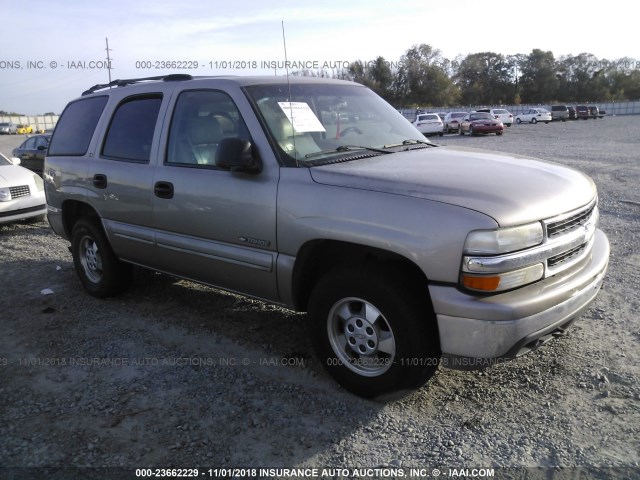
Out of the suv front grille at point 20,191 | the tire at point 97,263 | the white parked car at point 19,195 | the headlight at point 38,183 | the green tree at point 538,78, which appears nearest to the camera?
the tire at point 97,263

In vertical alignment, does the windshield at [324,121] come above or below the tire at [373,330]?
above

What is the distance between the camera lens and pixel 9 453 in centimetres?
289

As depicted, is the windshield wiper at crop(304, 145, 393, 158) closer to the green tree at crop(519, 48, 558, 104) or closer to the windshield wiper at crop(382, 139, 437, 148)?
the windshield wiper at crop(382, 139, 437, 148)

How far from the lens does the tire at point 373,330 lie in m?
2.93

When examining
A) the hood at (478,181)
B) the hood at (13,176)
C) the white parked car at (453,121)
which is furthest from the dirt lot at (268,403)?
the white parked car at (453,121)

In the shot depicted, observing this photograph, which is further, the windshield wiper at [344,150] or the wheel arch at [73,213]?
the wheel arch at [73,213]

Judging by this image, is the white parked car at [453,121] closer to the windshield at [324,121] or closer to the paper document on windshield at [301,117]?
the windshield at [324,121]

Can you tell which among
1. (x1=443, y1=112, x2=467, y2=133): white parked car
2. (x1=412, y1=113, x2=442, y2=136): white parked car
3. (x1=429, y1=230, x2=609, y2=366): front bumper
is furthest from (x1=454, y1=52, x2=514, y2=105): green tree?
(x1=429, y1=230, x2=609, y2=366): front bumper

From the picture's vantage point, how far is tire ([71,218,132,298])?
5.06 metres

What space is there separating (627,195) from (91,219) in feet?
29.0

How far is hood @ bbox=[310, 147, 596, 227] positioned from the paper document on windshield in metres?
0.43

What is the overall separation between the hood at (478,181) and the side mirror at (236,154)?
17.6 inches

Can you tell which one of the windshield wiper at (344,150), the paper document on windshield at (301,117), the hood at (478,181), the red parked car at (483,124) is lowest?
the hood at (478,181)

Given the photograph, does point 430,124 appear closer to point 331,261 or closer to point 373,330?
point 331,261
